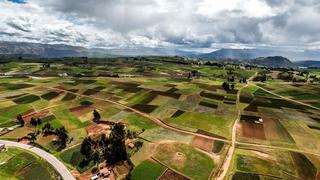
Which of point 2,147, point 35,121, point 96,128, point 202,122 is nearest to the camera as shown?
point 2,147

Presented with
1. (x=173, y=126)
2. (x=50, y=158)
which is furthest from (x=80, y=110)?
(x=173, y=126)

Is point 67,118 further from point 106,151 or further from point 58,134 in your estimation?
point 106,151

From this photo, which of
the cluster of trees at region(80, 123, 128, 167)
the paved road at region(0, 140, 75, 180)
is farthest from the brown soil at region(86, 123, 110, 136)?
the paved road at region(0, 140, 75, 180)

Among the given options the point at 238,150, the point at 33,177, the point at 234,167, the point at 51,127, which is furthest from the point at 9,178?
the point at 238,150

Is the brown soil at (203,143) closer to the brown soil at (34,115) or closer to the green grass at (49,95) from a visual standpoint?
the brown soil at (34,115)

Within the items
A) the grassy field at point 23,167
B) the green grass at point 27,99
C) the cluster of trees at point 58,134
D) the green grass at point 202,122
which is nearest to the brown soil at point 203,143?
the green grass at point 202,122
